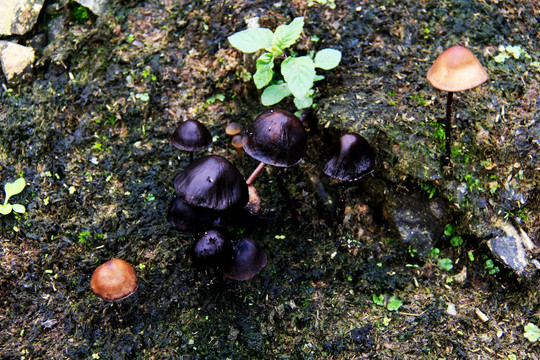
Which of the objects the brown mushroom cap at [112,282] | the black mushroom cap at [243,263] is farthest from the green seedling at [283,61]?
the brown mushroom cap at [112,282]

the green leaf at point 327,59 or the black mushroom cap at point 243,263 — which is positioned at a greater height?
the green leaf at point 327,59

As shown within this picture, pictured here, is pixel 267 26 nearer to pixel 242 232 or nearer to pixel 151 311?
pixel 242 232

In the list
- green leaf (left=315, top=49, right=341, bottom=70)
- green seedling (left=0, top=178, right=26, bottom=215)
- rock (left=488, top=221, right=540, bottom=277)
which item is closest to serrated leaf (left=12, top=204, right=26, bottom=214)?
green seedling (left=0, top=178, right=26, bottom=215)

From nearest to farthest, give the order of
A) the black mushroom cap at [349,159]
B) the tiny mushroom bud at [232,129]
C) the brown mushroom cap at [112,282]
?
the brown mushroom cap at [112,282] → the black mushroom cap at [349,159] → the tiny mushroom bud at [232,129]

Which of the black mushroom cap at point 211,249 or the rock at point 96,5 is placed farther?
the rock at point 96,5

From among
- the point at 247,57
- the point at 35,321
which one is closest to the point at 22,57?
the point at 247,57

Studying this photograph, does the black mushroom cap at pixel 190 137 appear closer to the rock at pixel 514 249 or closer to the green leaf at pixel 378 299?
the green leaf at pixel 378 299

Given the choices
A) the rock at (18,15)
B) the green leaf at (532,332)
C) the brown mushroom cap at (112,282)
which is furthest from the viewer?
the rock at (18,15)

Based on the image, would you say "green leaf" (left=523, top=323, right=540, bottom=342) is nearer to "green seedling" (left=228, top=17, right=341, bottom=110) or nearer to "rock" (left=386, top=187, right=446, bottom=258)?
"rock" (left=386, top=187, right=446, bottom=258)
